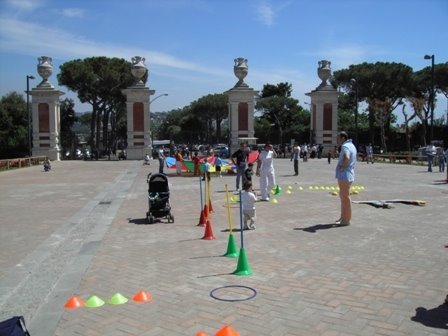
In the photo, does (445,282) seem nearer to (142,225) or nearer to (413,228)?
(413,228)

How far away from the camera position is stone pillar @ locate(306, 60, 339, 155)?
51.6 m

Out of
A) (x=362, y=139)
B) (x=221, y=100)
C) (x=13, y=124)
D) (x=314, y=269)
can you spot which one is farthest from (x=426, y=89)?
(x=314, y=269)

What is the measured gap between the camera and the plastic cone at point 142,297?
19.3ft

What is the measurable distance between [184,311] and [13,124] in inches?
2299

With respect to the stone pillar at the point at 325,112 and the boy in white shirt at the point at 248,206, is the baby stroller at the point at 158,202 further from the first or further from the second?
the stone pillar at the point at 325,112

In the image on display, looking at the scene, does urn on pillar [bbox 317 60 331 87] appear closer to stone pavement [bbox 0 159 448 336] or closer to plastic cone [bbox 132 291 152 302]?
stone pavement [bbox 0 159 448 336]

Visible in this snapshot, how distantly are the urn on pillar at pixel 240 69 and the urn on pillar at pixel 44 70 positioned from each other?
18.9 meters

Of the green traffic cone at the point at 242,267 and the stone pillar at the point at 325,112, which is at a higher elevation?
the stone pillar at the point at 325,112

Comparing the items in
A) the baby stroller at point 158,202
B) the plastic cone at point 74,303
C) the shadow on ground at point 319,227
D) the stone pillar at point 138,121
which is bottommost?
the plastic cone at point 74,303

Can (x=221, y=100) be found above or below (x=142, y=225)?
above

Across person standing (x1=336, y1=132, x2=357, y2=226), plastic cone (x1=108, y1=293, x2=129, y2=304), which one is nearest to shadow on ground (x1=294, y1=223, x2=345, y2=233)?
person standing (x1=336, y1=132, x2=357, y2=226)

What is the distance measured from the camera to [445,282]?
6.41m

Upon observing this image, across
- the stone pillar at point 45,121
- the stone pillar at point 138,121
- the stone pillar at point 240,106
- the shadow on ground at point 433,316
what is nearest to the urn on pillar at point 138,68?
the stone pillar at point 138,121

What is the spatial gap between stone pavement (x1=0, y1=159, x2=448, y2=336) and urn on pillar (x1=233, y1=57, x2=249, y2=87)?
3761cm
